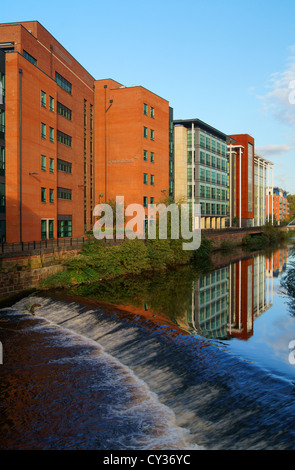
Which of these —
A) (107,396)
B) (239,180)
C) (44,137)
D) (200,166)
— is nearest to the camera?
(107,396)

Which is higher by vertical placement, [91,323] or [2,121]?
[2,121]

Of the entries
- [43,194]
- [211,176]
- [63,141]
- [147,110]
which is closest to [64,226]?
[43,194]

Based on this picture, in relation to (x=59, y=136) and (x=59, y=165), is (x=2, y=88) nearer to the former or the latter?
(x=59, y=136)

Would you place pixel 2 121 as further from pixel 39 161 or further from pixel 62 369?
pixel 62 369

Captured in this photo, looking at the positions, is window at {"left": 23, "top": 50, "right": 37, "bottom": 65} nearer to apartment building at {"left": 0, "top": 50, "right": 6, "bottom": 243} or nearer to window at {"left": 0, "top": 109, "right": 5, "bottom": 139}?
apartment building at {"left": 0, "top": 50, "right": 6, "bottom": 243}

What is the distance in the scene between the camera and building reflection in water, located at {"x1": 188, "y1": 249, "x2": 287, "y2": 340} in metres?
18.6

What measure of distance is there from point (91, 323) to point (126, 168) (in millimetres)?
34605

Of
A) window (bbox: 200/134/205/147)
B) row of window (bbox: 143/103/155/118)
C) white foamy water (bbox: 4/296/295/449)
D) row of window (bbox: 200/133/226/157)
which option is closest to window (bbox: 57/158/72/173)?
row of window (bbox: 143/103/155/118)

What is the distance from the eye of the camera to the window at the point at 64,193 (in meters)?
41.9

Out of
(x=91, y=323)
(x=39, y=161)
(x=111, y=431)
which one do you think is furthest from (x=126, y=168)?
(x=111, y=431)

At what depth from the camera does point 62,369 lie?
498 inches

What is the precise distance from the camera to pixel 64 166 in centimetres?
4319

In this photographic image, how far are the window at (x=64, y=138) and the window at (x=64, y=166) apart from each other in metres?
2.06

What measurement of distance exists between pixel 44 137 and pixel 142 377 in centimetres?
2964
